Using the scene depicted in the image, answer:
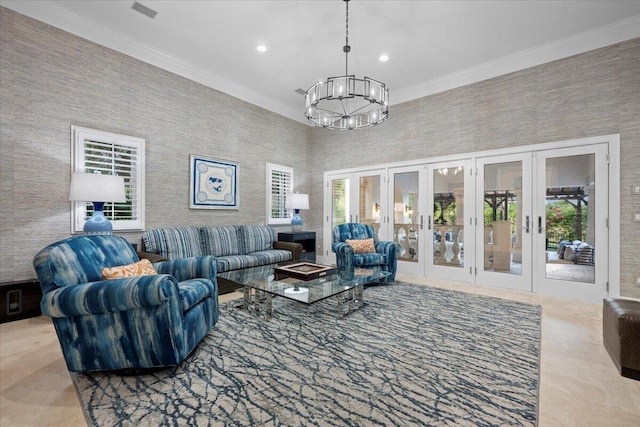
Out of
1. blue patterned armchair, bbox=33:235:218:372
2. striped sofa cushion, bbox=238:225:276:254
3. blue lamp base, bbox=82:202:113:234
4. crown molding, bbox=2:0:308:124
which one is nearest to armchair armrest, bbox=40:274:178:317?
blue patterned armchair, bbox=33:235:218:372

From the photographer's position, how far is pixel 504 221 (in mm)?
4266

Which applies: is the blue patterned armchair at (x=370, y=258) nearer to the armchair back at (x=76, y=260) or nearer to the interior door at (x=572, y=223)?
the interior door at (x=572, y=223)

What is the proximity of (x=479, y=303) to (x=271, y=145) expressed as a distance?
4413 mm

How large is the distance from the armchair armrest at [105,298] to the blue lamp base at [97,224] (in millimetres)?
1505

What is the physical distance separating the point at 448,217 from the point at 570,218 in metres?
1.55

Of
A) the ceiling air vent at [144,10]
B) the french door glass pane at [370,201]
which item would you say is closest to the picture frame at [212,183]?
the ceiling air vent at [144,10]

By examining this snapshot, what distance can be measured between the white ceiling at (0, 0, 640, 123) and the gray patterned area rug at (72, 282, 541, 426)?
3.38 metres

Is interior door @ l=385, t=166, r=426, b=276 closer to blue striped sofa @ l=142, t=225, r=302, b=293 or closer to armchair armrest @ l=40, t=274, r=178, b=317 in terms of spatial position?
blue striped sofa @ l=142, t=225, r=302, b=293

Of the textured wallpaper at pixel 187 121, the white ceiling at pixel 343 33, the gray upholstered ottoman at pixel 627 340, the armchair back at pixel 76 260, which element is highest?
the white ceiling at pixel 343 33

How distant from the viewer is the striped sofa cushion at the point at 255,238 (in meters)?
4.68

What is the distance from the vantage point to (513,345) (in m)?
2.33

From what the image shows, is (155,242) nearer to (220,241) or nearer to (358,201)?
(220,241)

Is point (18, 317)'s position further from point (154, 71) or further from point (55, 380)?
point (154, 71)

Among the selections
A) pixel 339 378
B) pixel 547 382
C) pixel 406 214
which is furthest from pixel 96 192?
pixel 406 214
